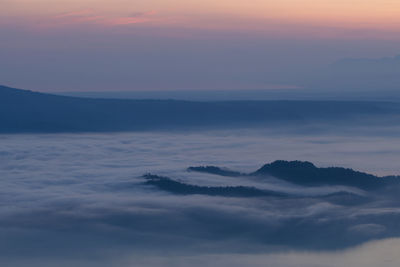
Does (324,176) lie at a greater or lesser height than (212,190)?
greater

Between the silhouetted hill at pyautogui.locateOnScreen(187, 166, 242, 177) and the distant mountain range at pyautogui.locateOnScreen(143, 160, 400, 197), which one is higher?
the silhouetted hill at pyautogui.locateOnScreen(187, 166, 242, 177)

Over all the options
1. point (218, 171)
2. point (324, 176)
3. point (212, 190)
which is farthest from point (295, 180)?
point (218, 171)

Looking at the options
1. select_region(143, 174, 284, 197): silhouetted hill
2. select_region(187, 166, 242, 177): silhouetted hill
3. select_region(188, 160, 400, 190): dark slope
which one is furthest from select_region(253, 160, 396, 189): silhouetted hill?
select_region(187, 166, 242, 177): silhouetted hill

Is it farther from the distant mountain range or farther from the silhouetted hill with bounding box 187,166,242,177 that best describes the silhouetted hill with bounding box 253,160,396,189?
the silhouetted hill with bounding box 187,166,242,177

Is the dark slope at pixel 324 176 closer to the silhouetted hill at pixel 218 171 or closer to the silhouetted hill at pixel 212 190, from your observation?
the silhouetted hill at pixel 212 190

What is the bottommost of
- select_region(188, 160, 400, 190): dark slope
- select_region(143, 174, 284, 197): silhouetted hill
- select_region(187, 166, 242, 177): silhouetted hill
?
select_region(143, 174, 284, 197): silhouetted hill

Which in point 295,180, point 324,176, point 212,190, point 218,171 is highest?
point 218,171

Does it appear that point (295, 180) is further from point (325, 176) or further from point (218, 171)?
point (218, 171)

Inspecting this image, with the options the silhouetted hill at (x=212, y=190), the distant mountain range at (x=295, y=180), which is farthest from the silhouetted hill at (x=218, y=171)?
the silhouetted hill at (x=212, y=190)

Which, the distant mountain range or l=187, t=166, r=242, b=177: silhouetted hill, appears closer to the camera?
the distant mountain range
